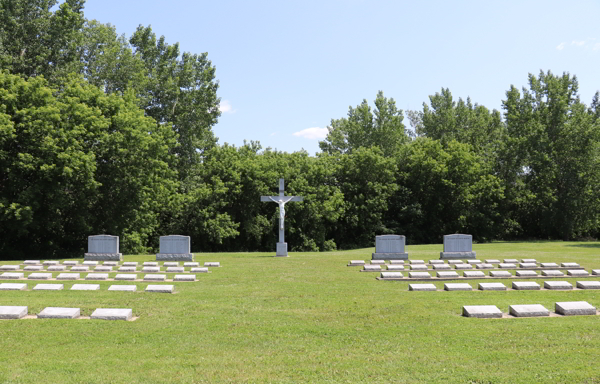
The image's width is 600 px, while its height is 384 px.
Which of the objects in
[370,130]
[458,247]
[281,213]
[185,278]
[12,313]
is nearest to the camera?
[12,313]


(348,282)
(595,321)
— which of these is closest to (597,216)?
(348,282)

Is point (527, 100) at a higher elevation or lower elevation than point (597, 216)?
higher

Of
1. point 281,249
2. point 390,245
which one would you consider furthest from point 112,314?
point 281,249

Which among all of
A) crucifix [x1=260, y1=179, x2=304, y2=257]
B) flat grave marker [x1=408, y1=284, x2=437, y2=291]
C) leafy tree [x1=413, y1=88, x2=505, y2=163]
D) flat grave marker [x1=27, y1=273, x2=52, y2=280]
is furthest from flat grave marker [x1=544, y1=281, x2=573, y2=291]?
leafy tree [x1=413, y1=88, x2=505, y2=163]

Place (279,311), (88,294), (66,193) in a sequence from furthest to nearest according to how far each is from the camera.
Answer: (66,193), (88,294), (279,311)

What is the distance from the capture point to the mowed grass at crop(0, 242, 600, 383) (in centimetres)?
633

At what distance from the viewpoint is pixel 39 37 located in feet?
107

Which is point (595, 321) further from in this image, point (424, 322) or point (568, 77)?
point (568, 77)

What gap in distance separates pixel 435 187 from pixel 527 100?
416 inches

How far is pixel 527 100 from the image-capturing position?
1815 inches

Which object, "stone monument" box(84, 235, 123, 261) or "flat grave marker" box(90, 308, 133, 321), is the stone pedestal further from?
"flat grave marker" box(90, 308, 133, 321)

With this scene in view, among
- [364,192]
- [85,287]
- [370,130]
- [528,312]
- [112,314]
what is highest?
[370,130]

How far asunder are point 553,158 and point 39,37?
37.1 meters

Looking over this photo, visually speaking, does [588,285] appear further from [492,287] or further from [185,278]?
[185,278]
